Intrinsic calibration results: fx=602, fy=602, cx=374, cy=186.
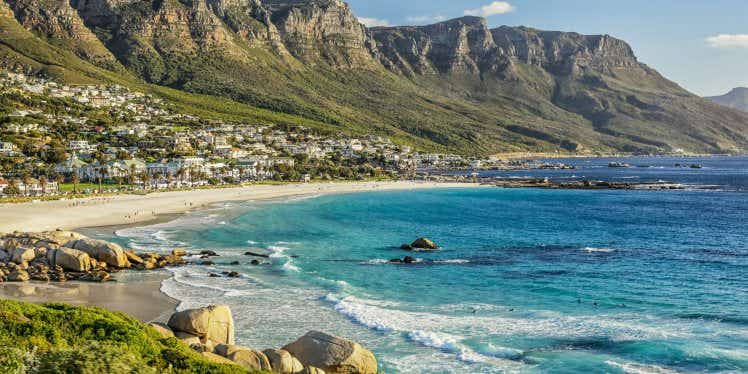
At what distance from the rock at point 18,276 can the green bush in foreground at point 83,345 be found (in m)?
24.0

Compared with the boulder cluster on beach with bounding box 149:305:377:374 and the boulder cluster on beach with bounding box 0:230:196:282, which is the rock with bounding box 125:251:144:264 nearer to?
the boulder cluster on beach with bounding box 0:230:196:282

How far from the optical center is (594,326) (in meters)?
33.2

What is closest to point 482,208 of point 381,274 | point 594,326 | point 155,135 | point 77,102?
point 381,274

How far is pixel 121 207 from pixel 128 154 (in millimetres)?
55866

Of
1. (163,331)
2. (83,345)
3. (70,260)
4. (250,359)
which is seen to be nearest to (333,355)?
(250,359)

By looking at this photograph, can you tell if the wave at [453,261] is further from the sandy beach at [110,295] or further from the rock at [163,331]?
the rock at [163,331]

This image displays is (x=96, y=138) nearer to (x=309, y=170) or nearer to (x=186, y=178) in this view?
(x=186, y=178)

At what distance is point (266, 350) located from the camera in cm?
2272

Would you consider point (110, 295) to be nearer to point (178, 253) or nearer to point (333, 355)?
point (178, 253)

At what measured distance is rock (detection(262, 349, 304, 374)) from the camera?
2194cm

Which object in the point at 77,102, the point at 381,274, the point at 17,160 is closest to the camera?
Result: the point at 381,274

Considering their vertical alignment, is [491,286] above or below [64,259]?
below

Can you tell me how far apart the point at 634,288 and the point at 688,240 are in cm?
2723

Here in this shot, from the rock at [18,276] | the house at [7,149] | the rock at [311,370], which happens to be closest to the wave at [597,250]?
the rock at [311,370]
